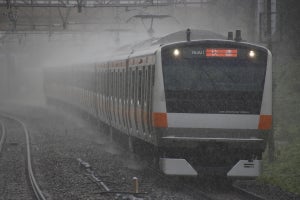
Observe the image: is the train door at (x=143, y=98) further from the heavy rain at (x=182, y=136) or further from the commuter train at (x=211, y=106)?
the commuter train at (x=211, y=106)

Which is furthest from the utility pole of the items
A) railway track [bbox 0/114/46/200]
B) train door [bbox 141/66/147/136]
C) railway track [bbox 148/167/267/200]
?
railway track [bbox 0/114/46/200]

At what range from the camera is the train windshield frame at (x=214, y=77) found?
1240 cm

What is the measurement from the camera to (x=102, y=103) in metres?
22.7

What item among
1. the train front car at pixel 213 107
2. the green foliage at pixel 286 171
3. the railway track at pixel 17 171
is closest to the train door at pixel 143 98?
the train front car at pixel 213 107

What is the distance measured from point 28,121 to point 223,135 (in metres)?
25.0

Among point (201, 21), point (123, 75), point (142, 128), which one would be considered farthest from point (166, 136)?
point (201, 21)

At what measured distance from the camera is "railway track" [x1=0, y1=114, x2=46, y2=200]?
12.9m

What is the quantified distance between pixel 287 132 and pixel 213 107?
8.43m

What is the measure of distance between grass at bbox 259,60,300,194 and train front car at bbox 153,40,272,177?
1470 millimetres

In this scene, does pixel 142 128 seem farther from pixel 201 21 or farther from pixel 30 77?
pixel 30 77

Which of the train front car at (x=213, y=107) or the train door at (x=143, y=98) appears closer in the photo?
the train front car at (x=213, y=107)

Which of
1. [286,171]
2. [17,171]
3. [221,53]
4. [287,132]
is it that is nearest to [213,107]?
[221,53]

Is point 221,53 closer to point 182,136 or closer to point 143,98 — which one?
point 182,136

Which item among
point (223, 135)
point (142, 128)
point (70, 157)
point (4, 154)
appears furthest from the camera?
point (4, 154)
